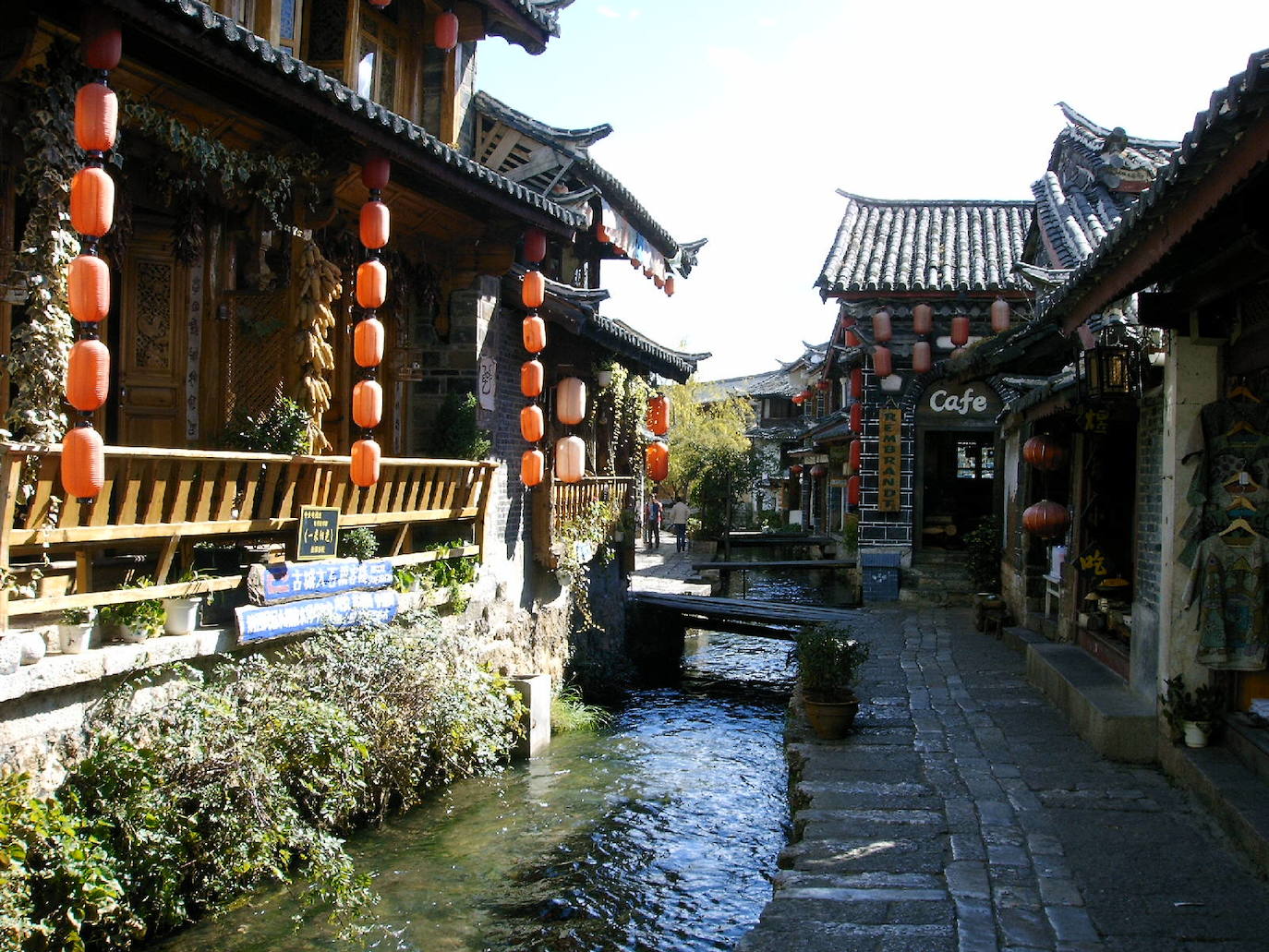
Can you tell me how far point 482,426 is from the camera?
1178cm

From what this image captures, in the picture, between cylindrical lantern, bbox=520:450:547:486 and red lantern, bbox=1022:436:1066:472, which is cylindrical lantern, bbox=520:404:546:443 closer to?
cylindrical lantern, bbox=520:450:547:486

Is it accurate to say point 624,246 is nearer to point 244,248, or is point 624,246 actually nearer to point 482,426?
point 482,426

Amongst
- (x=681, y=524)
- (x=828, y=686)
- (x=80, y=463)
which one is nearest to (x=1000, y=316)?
(x=828, y=686)

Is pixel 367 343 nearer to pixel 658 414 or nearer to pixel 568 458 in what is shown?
pixel 568 458

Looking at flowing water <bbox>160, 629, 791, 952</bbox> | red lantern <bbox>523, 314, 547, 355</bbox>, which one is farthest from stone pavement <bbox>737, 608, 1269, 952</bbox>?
red lantern <bbox>523, 314, 547, 355</bbox>

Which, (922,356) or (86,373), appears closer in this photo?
(86,373)

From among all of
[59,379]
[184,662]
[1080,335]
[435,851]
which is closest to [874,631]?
[1080,335]

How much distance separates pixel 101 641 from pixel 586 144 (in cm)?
982

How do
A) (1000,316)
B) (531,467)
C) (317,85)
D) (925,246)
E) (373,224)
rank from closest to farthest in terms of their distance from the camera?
(317,85) → (373,224) → (531,467) → (1000,316) → (925,246)

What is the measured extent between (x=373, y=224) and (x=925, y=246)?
1491cm

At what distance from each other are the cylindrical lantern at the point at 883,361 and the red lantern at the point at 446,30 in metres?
10.1

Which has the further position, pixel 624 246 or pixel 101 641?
pixel 624 246

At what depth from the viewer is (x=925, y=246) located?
21.1 meters

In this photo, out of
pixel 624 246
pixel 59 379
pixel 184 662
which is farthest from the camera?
pixel 624 246
